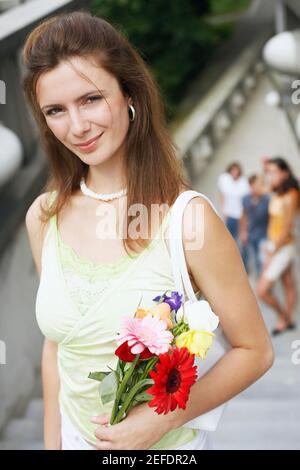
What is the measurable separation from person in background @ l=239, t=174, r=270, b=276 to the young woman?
4740 mm

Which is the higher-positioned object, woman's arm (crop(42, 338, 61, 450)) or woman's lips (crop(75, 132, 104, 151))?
woman's lips (crop(75, 132, 104, 151))

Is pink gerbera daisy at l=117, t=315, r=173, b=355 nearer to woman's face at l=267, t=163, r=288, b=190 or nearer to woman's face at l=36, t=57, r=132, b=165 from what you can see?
woman's face at l=36, t=57, r=132, b=165

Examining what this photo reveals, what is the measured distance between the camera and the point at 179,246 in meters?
1.69

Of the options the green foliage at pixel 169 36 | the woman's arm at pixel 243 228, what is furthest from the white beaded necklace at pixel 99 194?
the green foliage at pixel 169 36

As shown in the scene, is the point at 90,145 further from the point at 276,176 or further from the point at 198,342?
the point at 276,176

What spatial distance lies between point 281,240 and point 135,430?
4.77 m

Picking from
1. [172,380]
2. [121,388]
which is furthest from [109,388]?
[172,380]

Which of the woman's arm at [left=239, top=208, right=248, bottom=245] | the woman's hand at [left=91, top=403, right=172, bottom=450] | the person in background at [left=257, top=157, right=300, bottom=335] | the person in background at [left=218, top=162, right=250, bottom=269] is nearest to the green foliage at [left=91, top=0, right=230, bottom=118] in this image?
the person in background at [left=218, top=162, right=250, bottom=269]

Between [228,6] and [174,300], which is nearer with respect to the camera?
[174,300]

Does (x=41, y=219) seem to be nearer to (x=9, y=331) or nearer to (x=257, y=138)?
(x=9, y=331)

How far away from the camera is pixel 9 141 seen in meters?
4.05

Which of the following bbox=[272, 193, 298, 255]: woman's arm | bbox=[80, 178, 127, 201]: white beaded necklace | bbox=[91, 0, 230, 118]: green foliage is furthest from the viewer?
bbox=[91, 0, 230, 118]: green foliage

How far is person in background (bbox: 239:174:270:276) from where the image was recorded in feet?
21.6
